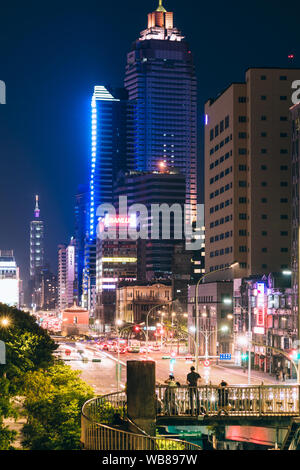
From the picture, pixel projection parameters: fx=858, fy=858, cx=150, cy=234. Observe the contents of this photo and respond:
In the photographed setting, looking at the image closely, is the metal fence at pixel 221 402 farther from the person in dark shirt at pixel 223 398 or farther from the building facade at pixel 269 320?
the building facade at pixel 269 320

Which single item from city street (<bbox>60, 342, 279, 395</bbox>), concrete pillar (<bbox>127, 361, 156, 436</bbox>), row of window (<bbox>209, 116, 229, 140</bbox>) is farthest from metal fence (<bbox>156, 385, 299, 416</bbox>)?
row of window (<bbox>209, 116, 229, 140</bbox>)

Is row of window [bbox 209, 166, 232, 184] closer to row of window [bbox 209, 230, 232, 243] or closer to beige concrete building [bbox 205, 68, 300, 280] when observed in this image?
beige concrete building [bbox 205, 68, 300, 280]

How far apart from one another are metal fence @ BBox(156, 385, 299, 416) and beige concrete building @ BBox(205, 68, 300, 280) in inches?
4956

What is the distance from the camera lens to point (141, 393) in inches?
1220

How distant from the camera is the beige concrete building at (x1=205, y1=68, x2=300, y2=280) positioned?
16225cm

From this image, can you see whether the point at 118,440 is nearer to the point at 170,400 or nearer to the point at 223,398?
the point at 170,400

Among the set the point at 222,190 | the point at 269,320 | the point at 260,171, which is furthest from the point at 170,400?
the point at 222,190

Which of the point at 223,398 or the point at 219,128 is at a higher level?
the point at 219,128

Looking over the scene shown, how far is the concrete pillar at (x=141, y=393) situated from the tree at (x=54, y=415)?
31.9 feet

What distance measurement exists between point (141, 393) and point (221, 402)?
18.3ft

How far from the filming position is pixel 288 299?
371 ft

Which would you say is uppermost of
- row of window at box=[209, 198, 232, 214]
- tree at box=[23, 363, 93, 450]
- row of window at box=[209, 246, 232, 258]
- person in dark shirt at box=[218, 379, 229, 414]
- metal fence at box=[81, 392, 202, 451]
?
row of window at box=[209, 198, 232, 214]

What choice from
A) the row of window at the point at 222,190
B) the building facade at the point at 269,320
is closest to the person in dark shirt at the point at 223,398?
the building facade at the point at 269,320

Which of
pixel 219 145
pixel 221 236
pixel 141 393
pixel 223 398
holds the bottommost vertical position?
pixel 223 398
